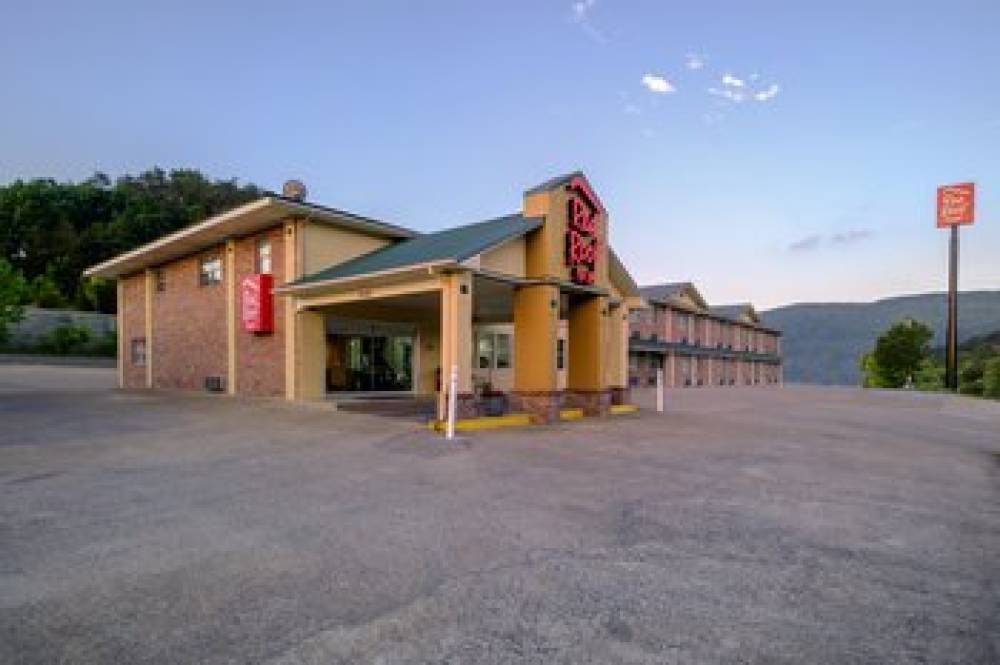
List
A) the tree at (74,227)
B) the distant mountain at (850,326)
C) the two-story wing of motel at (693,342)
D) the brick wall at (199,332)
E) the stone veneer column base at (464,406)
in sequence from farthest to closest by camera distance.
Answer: the distant mountain at (850,326)
the tree at (74,227)
the two-story wing of motel at (693,342)
the brick wall at (199,332)
the stone veneer column base at (464,406)

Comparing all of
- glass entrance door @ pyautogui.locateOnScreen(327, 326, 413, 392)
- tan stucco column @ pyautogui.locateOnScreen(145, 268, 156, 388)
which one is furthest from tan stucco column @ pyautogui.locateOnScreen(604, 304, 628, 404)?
tan stucco column @ pyautogui.locateOnScreen(145, 268, 156, 388)

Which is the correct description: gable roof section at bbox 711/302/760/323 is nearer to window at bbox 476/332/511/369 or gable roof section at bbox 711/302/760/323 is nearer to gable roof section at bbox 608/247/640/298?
window at bbox 476/332/511/369

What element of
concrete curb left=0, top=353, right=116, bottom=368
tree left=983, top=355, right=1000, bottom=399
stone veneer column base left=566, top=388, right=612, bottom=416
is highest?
stone veneer column base left=566, top=388, right=612, bottom=416

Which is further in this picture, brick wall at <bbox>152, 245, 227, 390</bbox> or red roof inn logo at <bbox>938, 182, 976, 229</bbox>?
red roof inn logo at <bbox>938, 182, 976, 229</bbox>

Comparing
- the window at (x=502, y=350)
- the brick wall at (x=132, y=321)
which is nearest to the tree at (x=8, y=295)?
the brick wall at (x=132, y=321)

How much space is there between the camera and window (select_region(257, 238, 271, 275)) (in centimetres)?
1939

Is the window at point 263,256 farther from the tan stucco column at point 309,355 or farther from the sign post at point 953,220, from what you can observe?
the sign post at point 953,220

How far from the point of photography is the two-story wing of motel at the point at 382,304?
566 inches

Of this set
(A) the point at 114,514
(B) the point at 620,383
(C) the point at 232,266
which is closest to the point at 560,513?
(A) the point at 114,514

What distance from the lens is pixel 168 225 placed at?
60.3 metres

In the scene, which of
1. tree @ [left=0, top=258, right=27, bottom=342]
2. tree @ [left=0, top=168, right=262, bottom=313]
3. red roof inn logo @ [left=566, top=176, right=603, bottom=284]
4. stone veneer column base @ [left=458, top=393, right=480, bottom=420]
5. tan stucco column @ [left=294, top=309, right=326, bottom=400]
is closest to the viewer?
stone veneer column base @ [left=458, top=393, right=480, bottom=420]

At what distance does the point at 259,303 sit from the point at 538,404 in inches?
425

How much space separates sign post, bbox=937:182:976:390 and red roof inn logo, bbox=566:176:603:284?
3733 cm

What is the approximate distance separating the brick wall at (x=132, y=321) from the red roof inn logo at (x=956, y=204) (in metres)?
54.8
